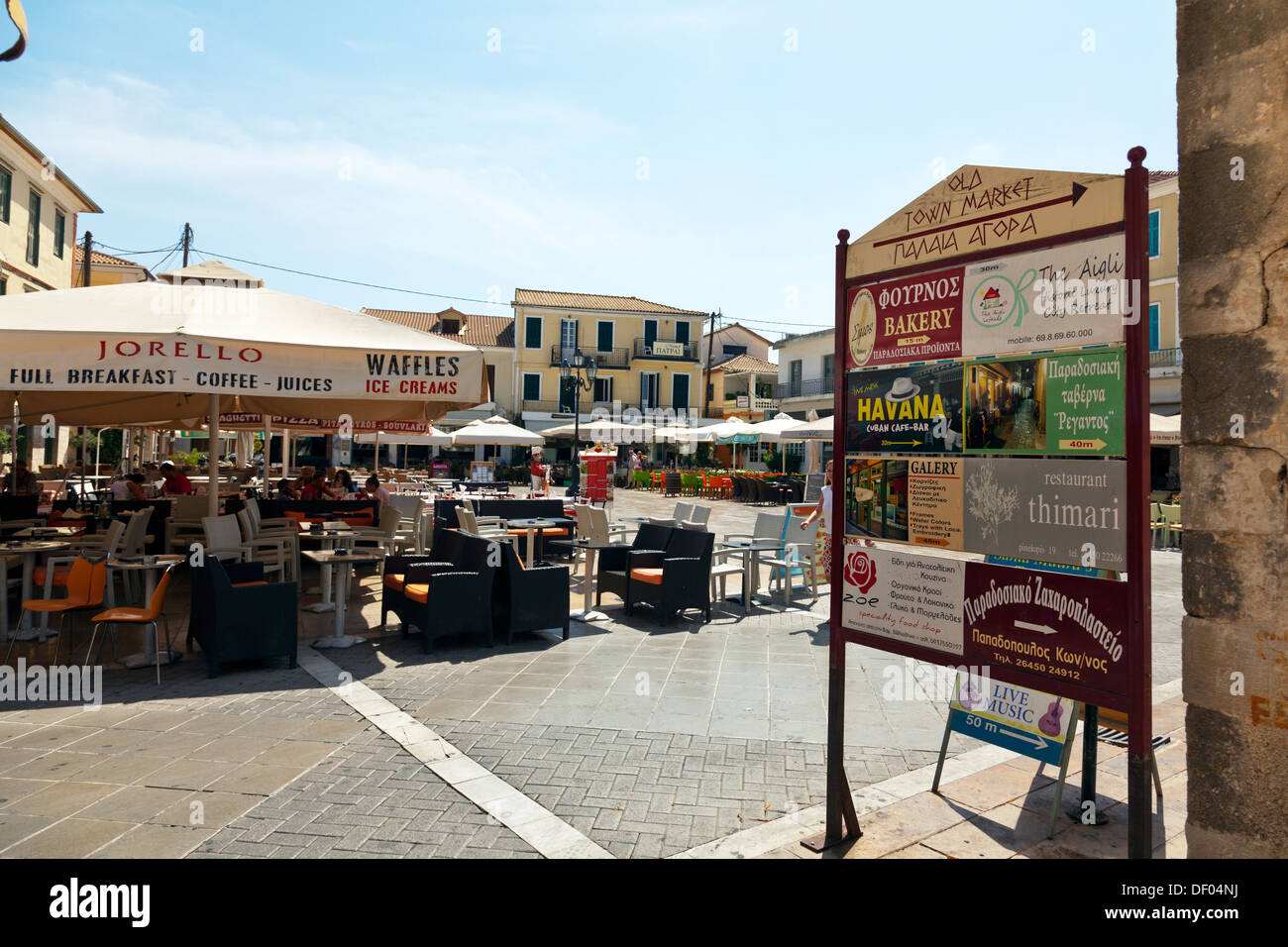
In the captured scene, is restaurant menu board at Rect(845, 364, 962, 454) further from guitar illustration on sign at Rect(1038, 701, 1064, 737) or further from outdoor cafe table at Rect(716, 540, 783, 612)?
outdoor cafe table at Rect(716, 540, 783, 612)

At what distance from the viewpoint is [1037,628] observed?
112 inches

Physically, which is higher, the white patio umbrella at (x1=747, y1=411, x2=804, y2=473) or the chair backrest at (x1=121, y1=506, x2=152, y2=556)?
the white patio umbrella at (x1=747, y1=411, x2=804, y2=473)

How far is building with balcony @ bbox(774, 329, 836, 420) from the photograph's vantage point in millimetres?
39125

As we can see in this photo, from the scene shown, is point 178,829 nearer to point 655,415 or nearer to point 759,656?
point 759,656

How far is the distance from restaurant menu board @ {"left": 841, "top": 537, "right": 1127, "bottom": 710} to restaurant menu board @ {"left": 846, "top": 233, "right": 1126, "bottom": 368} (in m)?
0.82

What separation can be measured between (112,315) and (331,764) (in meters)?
4.07

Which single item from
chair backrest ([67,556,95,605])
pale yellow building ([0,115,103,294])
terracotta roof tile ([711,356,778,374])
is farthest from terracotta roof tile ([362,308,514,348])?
chair backrest ([67,556,95,605])

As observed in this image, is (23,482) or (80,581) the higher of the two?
(23,482)

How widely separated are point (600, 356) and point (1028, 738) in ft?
128

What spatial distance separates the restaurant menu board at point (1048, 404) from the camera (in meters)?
2.60

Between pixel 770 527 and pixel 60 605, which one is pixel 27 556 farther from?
pixel 770 527

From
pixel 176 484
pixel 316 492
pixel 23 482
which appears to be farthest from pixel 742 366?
pixel 23 482

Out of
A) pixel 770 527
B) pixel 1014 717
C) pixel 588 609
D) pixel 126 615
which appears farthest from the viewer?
pixel 770 527
